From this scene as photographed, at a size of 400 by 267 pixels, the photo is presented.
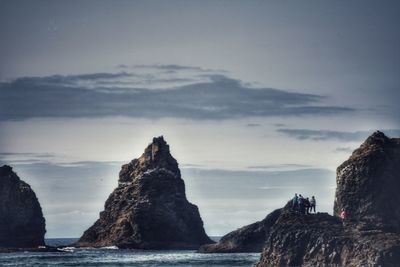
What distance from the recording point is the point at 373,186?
104250 mm

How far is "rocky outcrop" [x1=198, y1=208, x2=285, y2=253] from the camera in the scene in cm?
15462

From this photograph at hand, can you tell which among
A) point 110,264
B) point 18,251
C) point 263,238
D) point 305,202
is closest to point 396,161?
point 305,202

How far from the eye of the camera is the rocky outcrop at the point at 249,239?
155 meters

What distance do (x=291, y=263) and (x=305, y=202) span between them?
35.1 ft

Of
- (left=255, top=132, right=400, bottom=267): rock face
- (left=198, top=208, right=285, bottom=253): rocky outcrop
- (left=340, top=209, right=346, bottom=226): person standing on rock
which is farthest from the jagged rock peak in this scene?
(left=198, top=208, right=285, bottom=253): rocky outcrop

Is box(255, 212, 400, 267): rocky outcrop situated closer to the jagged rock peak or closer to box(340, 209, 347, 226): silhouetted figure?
box(340, 209, 347, 226): silhouetted figure

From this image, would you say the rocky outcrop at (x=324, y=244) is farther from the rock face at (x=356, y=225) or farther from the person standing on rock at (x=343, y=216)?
the person standing on rock at (x=343, y=216)

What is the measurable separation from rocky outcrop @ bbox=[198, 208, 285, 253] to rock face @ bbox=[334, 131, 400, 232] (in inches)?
1886

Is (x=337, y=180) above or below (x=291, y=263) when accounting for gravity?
above

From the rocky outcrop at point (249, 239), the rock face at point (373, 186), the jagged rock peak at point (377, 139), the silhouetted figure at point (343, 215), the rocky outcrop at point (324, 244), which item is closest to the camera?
the rocky outcrop at point (324, 244)

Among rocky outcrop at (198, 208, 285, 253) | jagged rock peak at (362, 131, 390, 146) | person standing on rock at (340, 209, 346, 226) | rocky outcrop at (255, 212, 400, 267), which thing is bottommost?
rocky outcrop at (255, 212, 400, 267)

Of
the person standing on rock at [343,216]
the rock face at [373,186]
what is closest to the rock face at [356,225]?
the rock face at [373,186]

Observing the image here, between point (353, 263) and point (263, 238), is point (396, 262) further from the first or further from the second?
point (263, 238)

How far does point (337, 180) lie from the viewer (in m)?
108
